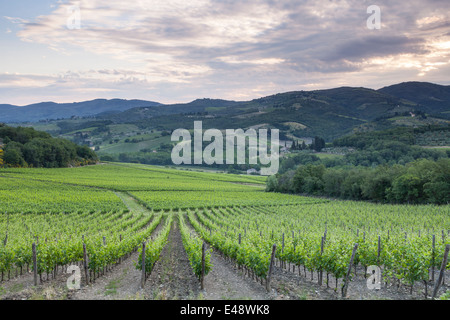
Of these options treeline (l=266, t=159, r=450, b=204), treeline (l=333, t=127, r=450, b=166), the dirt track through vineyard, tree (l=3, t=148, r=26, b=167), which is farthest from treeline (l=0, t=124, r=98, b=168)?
treeline (l=333, t=127, r=450, b=166)

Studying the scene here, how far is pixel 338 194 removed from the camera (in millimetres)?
69938

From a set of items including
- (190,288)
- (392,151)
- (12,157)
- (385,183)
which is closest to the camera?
(190,288)

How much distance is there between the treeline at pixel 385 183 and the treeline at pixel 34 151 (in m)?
73.4

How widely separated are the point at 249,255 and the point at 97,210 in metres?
32.1

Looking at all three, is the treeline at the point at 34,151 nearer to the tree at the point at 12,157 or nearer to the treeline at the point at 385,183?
the tree at the point at 12,157

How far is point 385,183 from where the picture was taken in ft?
194

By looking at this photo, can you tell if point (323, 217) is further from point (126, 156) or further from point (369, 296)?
point (126, 156)

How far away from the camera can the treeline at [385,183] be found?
165 feet

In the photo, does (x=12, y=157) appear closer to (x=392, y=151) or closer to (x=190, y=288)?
(x=190, y=288)

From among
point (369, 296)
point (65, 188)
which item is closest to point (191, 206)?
point (65, 188)

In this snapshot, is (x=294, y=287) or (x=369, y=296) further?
(x=294, y=287)

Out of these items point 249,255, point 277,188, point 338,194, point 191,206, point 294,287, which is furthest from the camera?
point 277,188

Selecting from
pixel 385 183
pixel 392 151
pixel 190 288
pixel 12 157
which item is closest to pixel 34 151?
pixel 12 157

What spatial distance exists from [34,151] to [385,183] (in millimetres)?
94409
